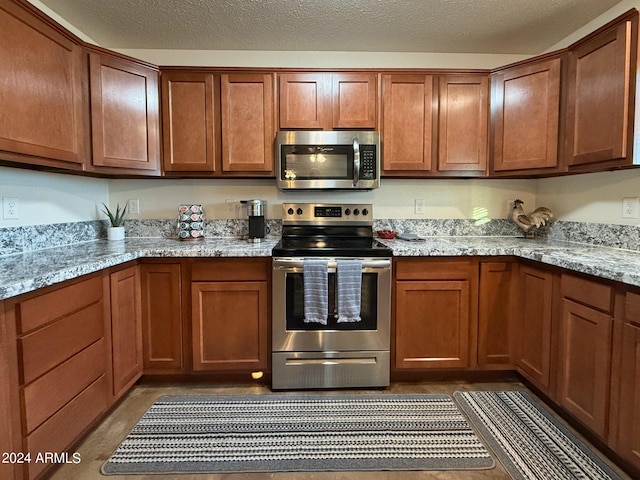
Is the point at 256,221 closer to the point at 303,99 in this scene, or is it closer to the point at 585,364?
the point at 303,99

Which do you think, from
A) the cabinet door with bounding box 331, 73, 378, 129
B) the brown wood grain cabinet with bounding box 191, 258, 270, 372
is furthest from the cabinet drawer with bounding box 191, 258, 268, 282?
the cabinet door with bounding box 331, 73, 378, 129

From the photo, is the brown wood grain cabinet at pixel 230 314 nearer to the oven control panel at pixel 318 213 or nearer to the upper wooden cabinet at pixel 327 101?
the oven control panel at pixel 318 213

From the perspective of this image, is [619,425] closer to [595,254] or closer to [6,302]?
[595,254]

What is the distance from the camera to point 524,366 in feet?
7.23

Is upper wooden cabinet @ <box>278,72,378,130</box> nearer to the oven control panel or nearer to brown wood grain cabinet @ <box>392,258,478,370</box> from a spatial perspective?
the oven control panel

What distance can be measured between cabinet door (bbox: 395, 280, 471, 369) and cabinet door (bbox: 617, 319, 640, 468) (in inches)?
33.7

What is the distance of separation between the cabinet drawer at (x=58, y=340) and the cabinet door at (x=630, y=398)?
7.93ft

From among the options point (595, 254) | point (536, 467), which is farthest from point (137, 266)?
point (595, 254)

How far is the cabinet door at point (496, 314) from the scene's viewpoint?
2.26 m

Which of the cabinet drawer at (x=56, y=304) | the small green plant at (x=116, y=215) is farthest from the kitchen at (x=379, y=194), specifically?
the cabinet drawer at (x=56, y=304)

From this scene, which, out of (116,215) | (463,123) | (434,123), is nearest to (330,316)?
(434,123)

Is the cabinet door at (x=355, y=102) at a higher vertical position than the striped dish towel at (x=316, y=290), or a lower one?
higher

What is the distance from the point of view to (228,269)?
2.20 meters

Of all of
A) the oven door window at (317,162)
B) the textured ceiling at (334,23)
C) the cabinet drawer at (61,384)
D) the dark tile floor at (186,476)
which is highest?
the textured ceiling at (334,23)
